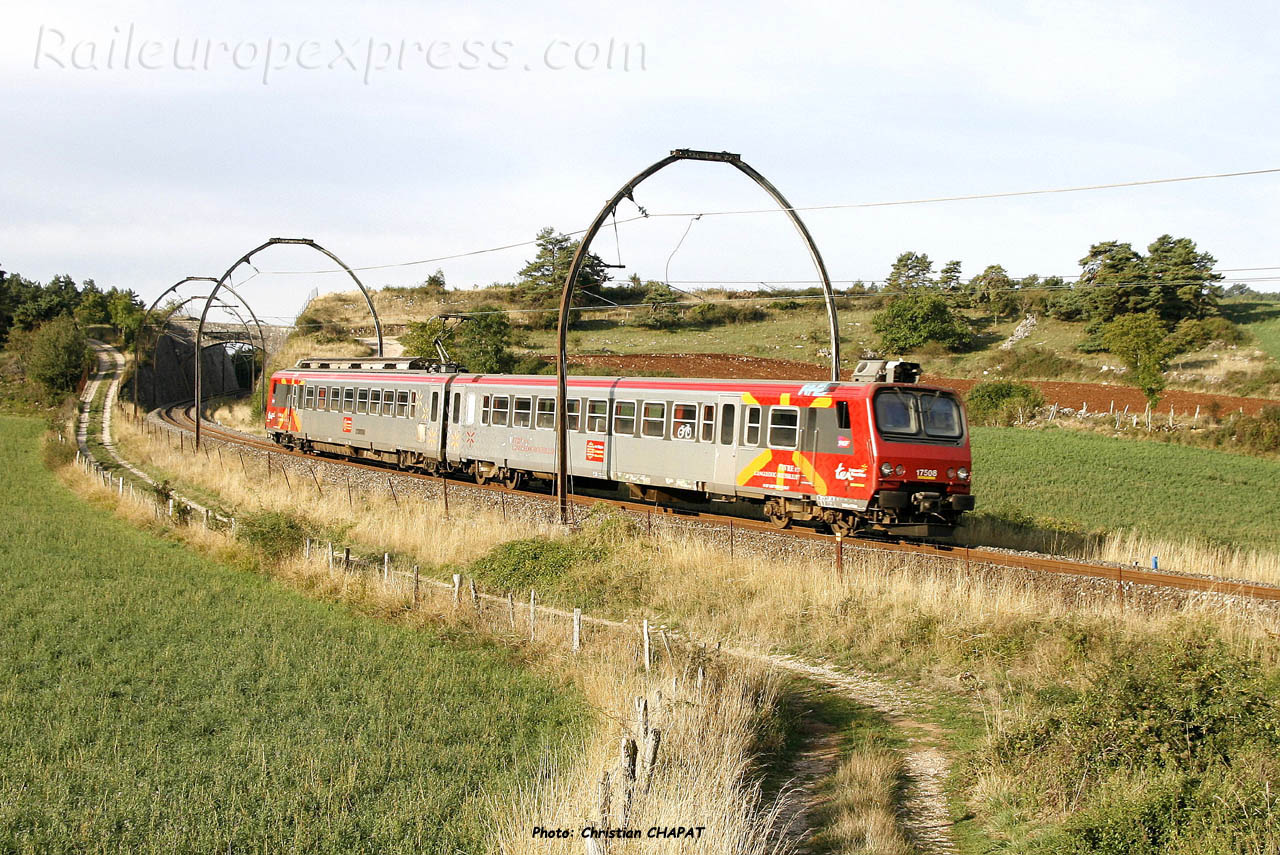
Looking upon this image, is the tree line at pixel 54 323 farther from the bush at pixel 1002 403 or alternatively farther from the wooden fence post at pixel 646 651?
the wooden fence post at pixel 646 651

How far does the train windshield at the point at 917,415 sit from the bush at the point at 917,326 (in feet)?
155

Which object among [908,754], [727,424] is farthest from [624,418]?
[908,754]

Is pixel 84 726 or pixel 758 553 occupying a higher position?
pixel 758 553

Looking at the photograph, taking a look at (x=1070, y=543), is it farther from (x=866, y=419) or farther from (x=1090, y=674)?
(x=1090, y=674)

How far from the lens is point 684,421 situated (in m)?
19.4

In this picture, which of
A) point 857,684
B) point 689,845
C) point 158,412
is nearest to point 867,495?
point 857,684

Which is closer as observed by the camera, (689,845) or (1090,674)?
(689,845)

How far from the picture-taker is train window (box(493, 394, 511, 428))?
24.0m

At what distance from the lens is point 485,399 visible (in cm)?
2480

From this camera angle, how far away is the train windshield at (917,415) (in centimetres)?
1617

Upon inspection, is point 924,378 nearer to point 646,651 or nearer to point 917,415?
point 917,415

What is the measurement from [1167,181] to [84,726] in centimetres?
Answer: 1608

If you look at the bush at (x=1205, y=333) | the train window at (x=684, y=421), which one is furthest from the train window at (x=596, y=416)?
the bush at (x=1205, y=333)

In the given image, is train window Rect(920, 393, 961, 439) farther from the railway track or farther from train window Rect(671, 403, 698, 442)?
train window Rect(671, 403, 698, 442)
